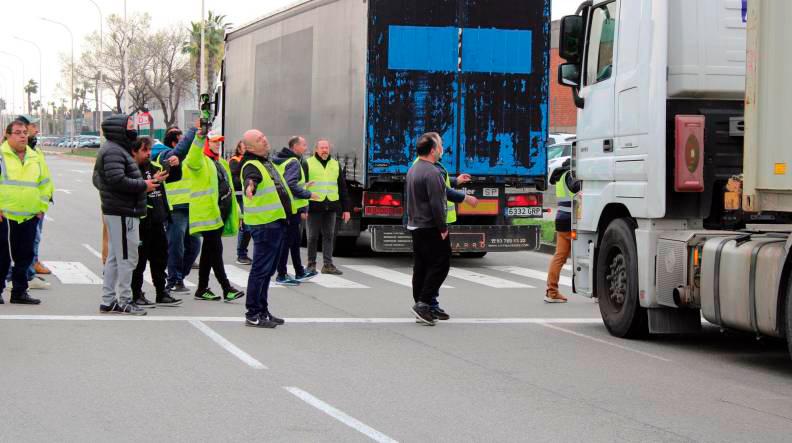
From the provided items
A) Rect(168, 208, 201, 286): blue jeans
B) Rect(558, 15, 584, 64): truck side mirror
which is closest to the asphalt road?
Rect(168, 208, 201, 286): blue jeans

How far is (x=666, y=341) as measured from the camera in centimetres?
1076

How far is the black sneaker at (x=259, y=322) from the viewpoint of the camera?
36.4ft

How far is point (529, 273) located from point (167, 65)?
243ft

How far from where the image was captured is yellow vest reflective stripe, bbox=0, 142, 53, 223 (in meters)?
12.3

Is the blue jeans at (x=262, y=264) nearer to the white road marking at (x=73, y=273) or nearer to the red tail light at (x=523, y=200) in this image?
the white road marking at (x=73, y=273)

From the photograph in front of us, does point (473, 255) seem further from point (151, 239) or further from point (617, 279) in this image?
point (617, 279)

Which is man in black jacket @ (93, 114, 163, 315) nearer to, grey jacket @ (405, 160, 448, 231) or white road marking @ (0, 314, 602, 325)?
white road marking @ (0, 314, 602, 325)

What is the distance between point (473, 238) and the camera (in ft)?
56.4

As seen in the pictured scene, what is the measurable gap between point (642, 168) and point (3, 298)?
6791 millimetres

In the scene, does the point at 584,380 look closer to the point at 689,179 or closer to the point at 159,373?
the point at 689,179

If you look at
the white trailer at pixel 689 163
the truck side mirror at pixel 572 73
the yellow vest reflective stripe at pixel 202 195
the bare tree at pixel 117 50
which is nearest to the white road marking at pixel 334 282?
the yellow vest reflective stripe at pixel 202 195

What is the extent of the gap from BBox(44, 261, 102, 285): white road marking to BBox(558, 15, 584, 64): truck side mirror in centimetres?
645

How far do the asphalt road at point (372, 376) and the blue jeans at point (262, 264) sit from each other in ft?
0.89

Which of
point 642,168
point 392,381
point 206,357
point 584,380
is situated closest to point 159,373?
point 206,357
